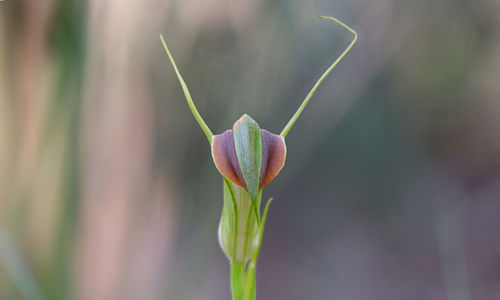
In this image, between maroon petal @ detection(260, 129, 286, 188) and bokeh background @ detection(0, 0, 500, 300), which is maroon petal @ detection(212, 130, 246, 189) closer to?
maroon petal @ detection(260, 129, 286, 188)

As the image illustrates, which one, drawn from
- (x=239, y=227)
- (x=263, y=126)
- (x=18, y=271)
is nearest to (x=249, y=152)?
(x=239, y=227)

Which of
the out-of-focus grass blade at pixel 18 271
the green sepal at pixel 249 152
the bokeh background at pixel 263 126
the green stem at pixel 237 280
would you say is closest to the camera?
the green sepal at pixel 249 152

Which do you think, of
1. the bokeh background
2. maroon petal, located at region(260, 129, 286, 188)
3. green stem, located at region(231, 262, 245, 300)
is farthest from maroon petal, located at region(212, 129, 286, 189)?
the bokeh background

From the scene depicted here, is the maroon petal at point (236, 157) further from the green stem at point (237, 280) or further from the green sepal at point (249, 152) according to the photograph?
the green stem at point (237, 280)

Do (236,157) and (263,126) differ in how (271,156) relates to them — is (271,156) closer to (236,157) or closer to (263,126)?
(236,157)

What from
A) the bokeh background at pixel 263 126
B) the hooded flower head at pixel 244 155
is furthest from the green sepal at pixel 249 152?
the bokeh background at pixel 263 126

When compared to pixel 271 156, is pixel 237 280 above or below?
below

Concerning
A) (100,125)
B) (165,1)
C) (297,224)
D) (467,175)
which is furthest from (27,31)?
(467,175)
